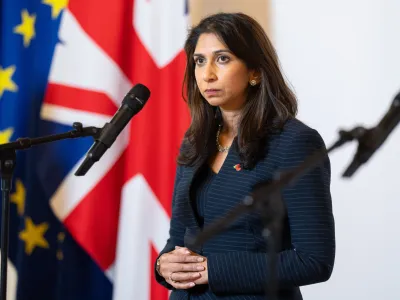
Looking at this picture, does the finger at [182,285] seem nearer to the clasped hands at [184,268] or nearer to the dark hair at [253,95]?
the clasped hands at [184,268]

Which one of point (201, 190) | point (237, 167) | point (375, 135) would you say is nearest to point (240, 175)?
point (237, 167)

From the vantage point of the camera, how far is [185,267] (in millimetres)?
1610

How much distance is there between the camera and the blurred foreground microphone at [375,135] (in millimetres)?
961

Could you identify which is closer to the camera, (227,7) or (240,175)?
(240,175)

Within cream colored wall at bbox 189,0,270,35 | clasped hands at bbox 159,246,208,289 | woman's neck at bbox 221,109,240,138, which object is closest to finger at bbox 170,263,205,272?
clasped hands at bbox 159,246,208,289

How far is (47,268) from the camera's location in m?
2.53

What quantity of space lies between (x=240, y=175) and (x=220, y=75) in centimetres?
28

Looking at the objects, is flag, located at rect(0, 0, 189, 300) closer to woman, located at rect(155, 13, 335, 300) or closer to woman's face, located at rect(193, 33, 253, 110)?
woman, located at rect(155, 13, 335, 300)

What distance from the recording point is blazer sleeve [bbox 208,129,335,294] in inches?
58.9

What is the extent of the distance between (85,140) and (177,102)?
0.40m

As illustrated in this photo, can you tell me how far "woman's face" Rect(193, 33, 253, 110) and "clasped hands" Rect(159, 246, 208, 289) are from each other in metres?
0.41

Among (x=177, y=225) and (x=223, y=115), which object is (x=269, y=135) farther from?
(x=177, y=225)

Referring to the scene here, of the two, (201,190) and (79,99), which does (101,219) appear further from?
(201,190)

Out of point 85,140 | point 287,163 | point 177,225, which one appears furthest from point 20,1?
point 287,163
